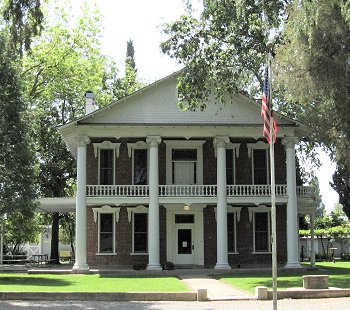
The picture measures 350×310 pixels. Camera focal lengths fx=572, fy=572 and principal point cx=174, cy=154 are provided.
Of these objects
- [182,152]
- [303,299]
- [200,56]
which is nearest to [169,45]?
[200,56]

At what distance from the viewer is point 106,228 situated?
31.3 meters

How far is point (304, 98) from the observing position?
→ 2156 cm

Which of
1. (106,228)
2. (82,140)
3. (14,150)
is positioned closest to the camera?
(14,150)

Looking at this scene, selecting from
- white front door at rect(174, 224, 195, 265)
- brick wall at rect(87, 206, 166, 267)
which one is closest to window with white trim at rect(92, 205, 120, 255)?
brick wall at rect(87, 206, 166, 267)

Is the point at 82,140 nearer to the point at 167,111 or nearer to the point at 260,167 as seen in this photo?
the point at 167,111

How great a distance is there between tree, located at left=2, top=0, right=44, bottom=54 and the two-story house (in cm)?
1048

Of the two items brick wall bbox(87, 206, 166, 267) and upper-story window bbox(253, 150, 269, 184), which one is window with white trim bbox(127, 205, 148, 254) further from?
upper-story window bbox(253, 150, 269, 184)

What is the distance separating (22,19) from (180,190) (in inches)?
533

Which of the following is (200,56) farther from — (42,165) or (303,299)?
(42,165)

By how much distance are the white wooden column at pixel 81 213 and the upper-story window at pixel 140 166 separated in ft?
10.5

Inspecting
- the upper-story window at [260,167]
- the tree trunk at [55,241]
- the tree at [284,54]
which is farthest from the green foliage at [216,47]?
the tree trunk at [55,241]

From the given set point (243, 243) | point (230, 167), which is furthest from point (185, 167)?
point (243, 243)

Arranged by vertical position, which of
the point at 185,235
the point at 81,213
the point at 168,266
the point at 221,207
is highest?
the point at 221,207

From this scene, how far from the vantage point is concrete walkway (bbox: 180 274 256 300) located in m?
17.9
